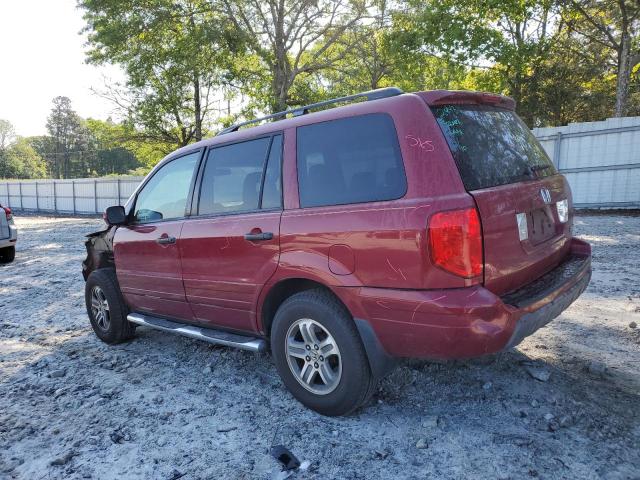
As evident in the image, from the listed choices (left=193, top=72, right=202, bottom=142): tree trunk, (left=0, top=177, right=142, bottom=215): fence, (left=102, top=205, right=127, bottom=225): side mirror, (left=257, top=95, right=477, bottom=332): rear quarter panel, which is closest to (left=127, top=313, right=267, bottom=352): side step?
(left=257, top=95, right=477, bottom=332): rear quarter panel

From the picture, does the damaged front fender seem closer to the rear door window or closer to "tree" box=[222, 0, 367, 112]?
the rear door window

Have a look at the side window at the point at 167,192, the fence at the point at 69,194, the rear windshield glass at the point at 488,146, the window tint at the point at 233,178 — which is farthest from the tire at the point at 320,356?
the fence at the point at 69,194

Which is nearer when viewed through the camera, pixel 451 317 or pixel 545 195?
pixel 451 317

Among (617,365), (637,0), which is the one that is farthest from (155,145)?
(617,365)

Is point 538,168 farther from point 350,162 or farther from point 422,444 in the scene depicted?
point 422,444

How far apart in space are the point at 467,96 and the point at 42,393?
3.73 meters

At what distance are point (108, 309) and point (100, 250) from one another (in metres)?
0.64

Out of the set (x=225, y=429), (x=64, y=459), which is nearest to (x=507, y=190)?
(x=225, y=429)

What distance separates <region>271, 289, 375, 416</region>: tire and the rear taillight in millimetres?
713

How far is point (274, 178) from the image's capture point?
3246mm

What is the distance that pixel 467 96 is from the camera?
2949 mm

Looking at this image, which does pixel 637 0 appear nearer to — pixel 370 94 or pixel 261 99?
pixel 261 99

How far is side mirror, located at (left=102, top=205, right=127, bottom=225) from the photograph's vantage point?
169 inches

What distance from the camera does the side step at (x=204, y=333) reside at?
3.31 metres
